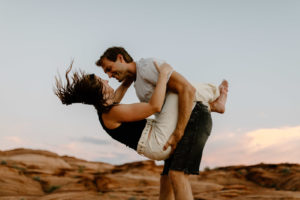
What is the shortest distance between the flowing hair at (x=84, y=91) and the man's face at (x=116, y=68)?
0.61ft

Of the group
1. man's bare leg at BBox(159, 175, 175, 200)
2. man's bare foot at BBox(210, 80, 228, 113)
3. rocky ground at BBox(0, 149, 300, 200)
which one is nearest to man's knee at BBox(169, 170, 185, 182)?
man's bare leg at BBox(159, 175, 175, 200)

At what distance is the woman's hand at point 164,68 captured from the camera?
3.04 m

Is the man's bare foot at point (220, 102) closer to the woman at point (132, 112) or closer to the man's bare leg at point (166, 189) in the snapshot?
the woman at point (132, 112)

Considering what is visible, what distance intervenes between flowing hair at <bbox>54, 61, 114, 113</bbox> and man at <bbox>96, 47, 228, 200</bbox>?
0.99 feet

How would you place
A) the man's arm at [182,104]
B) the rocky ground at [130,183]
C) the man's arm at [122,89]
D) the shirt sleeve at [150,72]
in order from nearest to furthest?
the man's arm at [182,104] < the shirt sleeve at [150,72] < the man's arm at [122,89] < the rocky ground at [130,183]

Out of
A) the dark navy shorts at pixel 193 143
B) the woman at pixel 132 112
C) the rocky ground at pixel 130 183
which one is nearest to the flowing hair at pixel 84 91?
the woman at pixel 132 112

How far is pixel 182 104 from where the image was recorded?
3002 mm

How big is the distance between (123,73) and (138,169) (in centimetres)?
1855

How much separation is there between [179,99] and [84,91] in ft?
3.26

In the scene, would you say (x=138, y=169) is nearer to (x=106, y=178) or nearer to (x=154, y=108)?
(x=106, y=178)

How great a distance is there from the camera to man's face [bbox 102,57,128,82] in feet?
11.0

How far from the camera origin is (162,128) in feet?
9.91

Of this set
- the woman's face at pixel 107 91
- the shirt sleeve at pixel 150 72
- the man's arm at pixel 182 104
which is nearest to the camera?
the man's arm at pixel 182 104

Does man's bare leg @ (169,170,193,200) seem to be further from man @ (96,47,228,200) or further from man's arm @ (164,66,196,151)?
man's arm @ (164,66,196,151)
